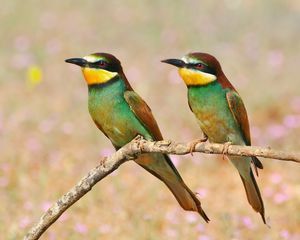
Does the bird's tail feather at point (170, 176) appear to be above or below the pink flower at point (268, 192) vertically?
above

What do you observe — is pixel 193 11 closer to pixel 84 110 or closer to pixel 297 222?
pixel 84 110

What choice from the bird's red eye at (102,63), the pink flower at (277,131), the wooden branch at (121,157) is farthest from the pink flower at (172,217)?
the pink flower at (277,131)

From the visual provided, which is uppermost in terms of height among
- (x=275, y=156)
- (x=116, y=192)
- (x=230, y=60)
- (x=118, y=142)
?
(x=275, y=156)

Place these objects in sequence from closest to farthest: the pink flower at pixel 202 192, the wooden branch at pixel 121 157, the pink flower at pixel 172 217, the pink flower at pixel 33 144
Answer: the wooden branch at pixel 121 157, the pink flower at pixel 172 217, the pink flower at pixel 202 192, the pink flower at pixel 33 144

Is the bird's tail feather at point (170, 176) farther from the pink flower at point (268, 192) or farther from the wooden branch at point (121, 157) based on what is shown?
the pink flower at point (268, 192)

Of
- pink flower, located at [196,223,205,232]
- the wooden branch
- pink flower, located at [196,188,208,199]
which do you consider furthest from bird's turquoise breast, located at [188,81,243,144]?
pink flower, located at [196,188,208,199]

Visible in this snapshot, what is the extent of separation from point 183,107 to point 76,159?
70.8 inches

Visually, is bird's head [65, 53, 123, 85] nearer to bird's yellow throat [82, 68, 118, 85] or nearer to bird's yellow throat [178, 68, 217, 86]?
bird's yellow throat [82, 68, 118, 85]

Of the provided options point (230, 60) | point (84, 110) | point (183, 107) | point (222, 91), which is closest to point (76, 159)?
point (84, 110)

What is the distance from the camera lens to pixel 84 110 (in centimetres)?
685

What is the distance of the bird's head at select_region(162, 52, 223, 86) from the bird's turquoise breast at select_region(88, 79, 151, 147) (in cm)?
34

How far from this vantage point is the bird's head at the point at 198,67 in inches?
120

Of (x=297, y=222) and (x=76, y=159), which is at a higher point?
(x=76, y=159)

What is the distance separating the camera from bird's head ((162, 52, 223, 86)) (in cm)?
304
